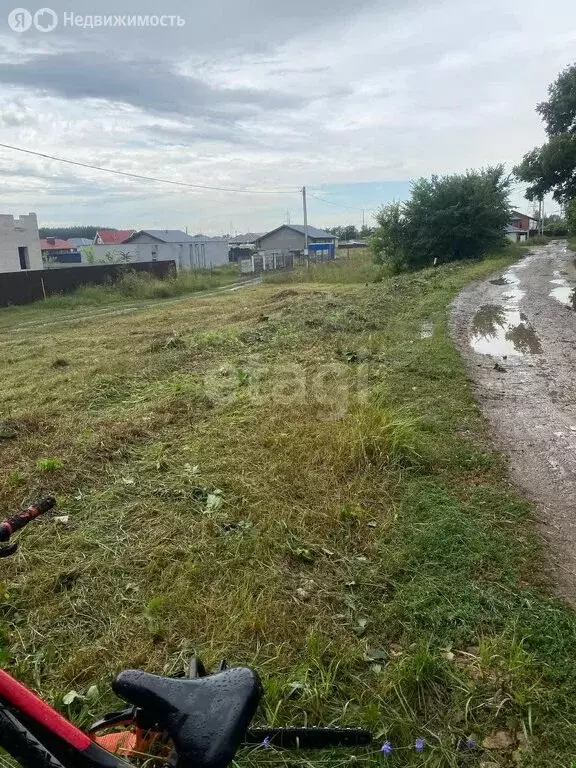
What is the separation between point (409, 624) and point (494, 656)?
0.44m

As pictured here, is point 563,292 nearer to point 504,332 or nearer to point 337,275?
point 504,332

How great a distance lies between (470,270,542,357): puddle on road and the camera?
9.29 meters

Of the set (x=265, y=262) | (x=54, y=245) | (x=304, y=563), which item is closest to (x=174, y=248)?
(x=265, y=262)

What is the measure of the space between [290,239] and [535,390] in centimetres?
6397

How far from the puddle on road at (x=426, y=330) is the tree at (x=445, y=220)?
2038 cm

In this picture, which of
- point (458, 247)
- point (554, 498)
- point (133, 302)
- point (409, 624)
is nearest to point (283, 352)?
point (554, 498)

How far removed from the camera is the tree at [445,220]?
1202 inches

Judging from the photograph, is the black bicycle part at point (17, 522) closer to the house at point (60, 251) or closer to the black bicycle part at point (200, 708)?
the black bicycle part at point (200, 708)

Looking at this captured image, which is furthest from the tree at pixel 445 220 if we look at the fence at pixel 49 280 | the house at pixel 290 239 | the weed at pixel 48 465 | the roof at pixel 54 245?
the roof at pixel 54 245

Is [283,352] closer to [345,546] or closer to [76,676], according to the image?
[345,546]

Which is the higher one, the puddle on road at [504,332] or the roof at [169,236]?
the roof at [169,236]

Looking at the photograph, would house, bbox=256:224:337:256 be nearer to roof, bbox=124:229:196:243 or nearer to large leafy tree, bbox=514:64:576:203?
roof, bbox=124:229:196:243

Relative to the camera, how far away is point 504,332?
36.1 feet

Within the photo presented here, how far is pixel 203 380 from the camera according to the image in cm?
729
